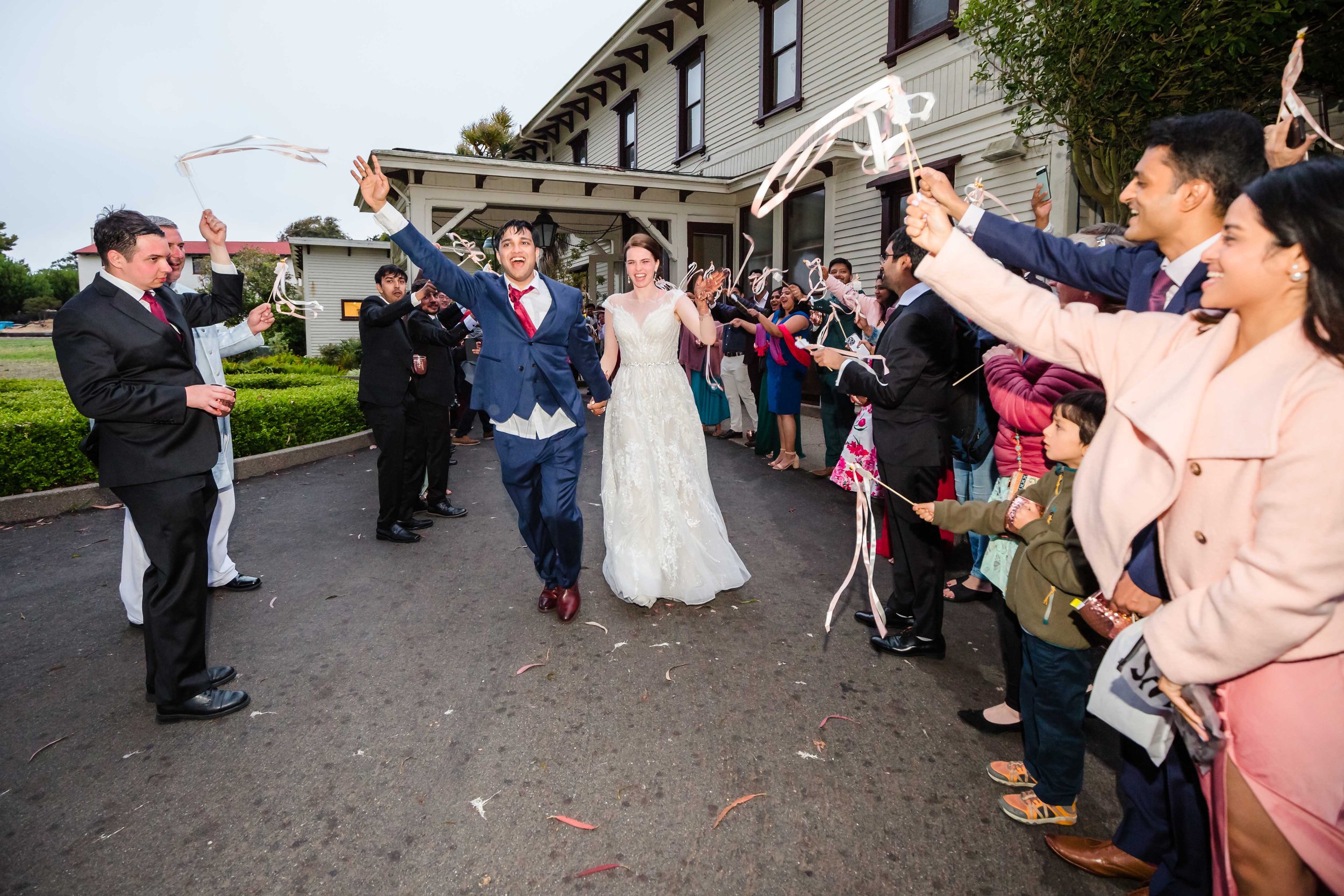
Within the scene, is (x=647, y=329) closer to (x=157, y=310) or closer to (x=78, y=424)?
(x=157, y=310)

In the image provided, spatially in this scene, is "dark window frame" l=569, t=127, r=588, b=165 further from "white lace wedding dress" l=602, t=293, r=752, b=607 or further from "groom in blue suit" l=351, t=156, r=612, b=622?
"groom in blue suit" l=351, t=156, r=612, b=622

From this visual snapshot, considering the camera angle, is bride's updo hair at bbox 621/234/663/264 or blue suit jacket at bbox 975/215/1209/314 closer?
blue suit jacket at bbox 975/215/1209/314

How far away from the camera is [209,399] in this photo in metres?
3.19

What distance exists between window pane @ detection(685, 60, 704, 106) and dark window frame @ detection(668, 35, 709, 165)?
0.01m

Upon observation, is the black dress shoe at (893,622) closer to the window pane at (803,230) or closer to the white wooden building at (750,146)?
the white wooden building at (750,146)

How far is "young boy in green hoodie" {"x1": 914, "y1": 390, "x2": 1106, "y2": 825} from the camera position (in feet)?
8.09

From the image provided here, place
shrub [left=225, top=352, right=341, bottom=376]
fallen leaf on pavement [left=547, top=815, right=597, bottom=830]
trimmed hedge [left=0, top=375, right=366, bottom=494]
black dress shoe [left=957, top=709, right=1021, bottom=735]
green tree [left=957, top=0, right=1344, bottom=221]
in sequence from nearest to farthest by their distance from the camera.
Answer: fallen leaf on pavement [left=547, top=815, right=597, bottom=830], black dress shoe [left=957, top=709, right=1021, bottom=735], green tree [left=957, top=0, right=1344, bottom=221], trimmed hedge [left=0, top=375, right=366, bottom=494], shrub [left=225, top=352, right=341, bottom=376]

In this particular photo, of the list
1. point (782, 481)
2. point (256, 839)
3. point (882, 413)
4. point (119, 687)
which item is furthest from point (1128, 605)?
point (782, 481)

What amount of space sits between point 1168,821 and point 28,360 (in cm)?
3711

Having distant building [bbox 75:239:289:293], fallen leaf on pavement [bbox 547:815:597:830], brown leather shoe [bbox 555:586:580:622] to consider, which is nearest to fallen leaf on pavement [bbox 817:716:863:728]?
fallen leaf on pavement [bbox 547:815:597:830]

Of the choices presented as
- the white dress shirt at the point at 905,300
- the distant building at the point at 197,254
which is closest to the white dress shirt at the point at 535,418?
the white dress shirt at the point at 905,300

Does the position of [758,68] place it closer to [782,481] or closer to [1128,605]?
[782,481]

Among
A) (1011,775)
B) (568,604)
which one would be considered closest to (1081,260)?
(1011,775)

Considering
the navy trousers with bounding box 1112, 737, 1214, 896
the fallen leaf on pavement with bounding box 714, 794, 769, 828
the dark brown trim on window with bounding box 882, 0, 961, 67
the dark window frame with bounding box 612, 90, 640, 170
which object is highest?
the dark window frame with bounding box 612, 90, 640, 170
